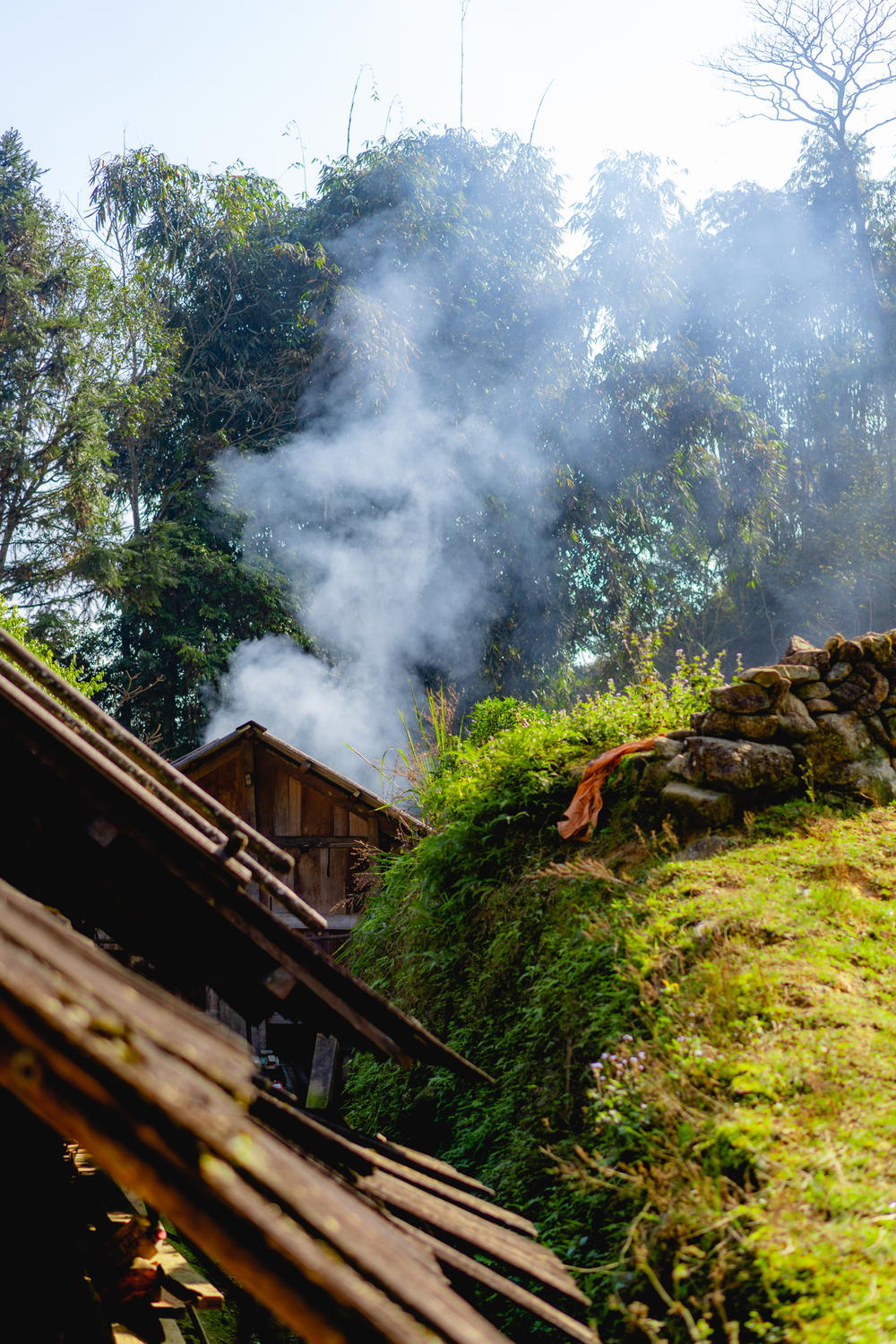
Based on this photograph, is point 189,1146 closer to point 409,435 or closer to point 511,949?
point 511,949

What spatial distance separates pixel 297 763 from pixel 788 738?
6.00m

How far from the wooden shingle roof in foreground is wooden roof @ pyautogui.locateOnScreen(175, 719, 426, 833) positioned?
746cm

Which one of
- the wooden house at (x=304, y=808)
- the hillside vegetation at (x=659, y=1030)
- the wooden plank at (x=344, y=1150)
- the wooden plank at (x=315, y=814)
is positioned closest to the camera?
the wooden plank at (x=344, y=1150)

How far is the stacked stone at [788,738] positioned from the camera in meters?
7.10

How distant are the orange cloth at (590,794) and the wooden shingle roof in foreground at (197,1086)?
433 centimetres

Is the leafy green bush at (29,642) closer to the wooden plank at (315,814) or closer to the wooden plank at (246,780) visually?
the wooden plank at (246,780)

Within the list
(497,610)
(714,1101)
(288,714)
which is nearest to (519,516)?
(497,610)

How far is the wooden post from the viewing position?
8225mm

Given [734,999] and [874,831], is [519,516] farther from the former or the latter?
[734,999]

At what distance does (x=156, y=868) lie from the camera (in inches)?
124

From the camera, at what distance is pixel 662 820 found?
281 inches

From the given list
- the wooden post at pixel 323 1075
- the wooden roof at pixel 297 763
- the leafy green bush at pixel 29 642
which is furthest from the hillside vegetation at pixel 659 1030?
the leafy green bush at pixel 29 642

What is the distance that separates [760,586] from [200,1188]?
2662cm

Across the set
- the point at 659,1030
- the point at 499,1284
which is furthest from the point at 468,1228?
the point at 659,1030
